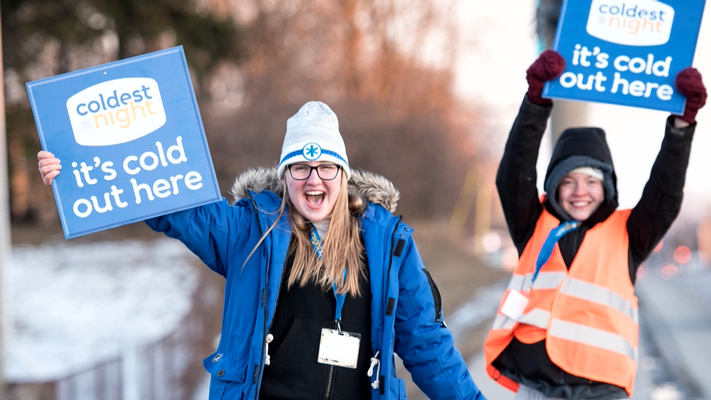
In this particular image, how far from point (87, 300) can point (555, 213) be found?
280 inches

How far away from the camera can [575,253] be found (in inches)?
121

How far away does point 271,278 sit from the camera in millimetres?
2488

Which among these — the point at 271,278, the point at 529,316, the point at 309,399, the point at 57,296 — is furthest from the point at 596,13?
the point at 57,296

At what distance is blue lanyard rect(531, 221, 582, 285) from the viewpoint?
3074 millimetres

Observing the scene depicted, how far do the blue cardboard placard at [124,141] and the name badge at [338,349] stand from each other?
69 centimetres

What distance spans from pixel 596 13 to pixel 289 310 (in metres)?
1.93

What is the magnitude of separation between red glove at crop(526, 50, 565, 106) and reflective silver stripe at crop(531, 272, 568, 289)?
0.76 meters

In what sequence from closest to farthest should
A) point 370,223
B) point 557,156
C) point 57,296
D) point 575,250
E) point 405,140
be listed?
point 370,223, point 575,250, point 557,156, point 57,296, point 405,140

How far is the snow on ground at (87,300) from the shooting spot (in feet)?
21.2

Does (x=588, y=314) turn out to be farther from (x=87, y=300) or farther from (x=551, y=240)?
(x=87, y=300)

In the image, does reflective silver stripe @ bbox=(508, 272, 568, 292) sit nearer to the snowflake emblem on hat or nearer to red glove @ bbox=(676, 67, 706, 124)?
→ red glove @ bbox=(676, 67, 706, 124)

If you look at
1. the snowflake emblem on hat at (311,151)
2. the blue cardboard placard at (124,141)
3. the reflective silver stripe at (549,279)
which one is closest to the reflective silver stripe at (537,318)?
the reflective silver stripe at (549,279)

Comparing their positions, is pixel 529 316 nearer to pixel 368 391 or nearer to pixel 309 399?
pixel 368 391

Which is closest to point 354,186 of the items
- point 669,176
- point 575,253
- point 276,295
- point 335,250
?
point 335,250
